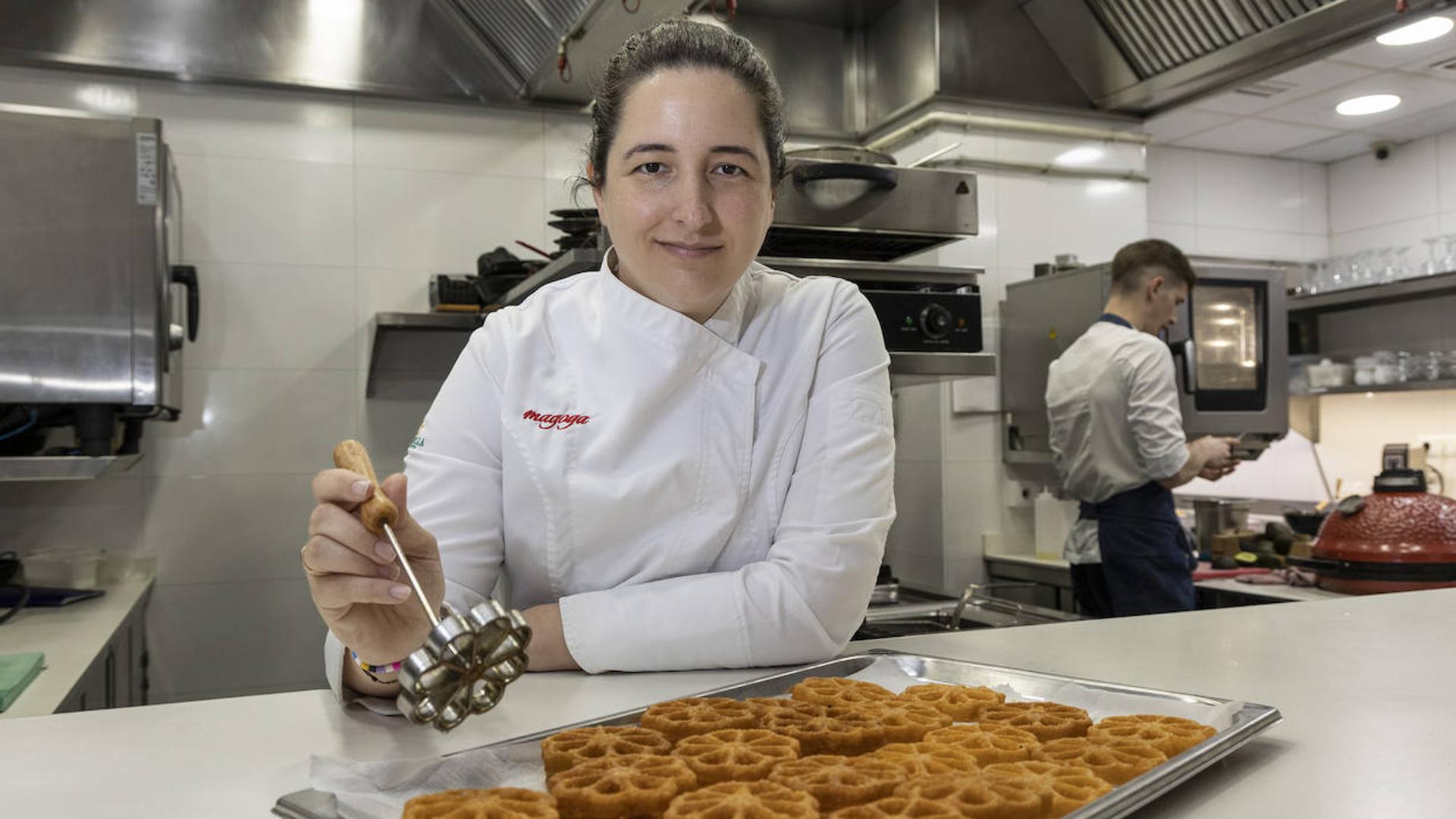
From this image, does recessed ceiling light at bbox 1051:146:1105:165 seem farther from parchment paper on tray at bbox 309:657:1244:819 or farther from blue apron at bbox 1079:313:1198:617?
parchment paper on tray at bbox 309:657:1244:819

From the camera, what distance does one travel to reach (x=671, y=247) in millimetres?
1296

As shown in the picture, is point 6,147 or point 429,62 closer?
point 6,147

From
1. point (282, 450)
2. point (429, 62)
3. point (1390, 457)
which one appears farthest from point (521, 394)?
point (1390, 457)

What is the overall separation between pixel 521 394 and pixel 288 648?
241 cm

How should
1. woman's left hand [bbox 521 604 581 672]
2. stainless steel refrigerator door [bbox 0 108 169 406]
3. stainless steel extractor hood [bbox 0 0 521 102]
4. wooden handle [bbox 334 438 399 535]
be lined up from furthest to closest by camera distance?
stainless steel extractor hood [bbox 0 0 521 102] < stainless steel refrigerator door [bbox 0 108 169 406] < woman's left hand [bbox 521 604 581 672] < wooden handle [bbox 334 438 399 535]

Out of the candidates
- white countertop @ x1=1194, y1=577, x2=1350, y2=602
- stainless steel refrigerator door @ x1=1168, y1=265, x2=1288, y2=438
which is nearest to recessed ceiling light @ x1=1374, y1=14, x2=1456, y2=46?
stainless steel refrigerator door @ x1=1168, y1=265, x2=1288, y2=438

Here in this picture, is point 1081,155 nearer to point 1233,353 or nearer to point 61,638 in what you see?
point 1233,353

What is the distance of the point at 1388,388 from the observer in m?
4.55

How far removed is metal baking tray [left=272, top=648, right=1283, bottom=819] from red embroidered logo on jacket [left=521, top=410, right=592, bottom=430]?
41 centimetres

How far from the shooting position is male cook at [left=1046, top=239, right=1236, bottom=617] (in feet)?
10.6

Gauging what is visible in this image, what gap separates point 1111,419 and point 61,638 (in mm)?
2734

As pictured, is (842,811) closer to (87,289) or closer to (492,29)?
(87,289)

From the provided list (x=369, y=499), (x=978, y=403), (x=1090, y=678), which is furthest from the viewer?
(x=978, y=403)

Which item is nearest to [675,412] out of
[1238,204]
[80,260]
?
[80,260]
